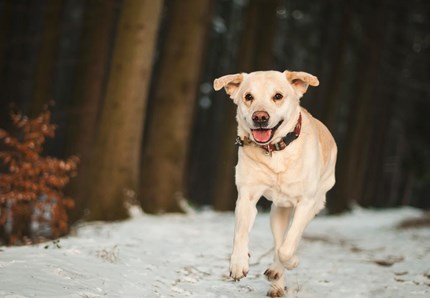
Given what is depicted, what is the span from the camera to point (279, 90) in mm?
5430

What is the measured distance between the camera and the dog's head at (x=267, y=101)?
17.1 feet

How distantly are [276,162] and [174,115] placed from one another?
758cm

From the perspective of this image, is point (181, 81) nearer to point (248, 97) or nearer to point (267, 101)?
point (248, 97)

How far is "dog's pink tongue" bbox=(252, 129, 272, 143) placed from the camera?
5.22 meters

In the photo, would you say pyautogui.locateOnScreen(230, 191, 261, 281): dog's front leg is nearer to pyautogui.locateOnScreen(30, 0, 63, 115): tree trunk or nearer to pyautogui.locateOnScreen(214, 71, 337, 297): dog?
pyautogui.locateOnScreen(214, 71, 337, 297): dog

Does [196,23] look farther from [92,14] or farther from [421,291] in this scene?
[421,291]

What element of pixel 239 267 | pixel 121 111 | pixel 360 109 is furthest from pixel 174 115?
pixel 360 109

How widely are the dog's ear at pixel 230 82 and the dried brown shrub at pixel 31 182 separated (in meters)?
3.52

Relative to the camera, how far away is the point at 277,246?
5719mm

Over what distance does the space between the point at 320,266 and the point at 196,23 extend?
7.15 m

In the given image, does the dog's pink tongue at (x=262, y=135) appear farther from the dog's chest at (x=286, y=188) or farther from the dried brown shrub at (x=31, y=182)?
the dried brown shrub at (x=31, y=182)

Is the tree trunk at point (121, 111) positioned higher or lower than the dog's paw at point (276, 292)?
higher

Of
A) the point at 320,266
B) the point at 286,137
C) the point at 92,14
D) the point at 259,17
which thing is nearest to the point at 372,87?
the point at 259,17

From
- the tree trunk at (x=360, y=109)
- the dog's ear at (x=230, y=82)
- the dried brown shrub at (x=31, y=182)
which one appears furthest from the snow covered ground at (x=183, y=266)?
the tree trunk at (x=360, y=109)
